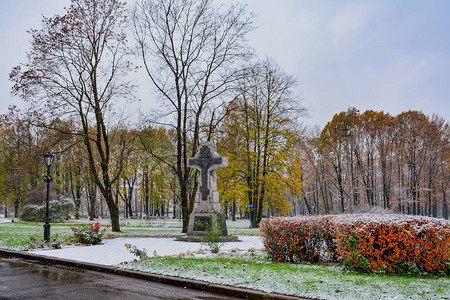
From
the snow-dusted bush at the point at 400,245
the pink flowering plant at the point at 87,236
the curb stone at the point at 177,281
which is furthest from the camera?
the pink flowering plant at the point at 87,236

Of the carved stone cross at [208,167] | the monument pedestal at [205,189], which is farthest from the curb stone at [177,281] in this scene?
the carved stone cross at [208,167]

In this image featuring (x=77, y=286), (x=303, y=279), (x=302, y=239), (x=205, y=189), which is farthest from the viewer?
(x=205, y=189)

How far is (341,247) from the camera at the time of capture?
7719mm

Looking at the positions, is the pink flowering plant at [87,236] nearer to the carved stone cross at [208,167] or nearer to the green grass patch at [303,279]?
the carved stone cross at [208,167]

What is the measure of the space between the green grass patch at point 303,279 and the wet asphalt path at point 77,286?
23.4 inches

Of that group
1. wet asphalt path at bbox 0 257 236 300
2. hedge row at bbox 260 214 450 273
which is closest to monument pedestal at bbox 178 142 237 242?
wet asphalt path at bbox 0 257 236 300

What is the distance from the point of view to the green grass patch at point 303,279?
555 cm

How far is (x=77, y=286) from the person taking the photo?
6945mm

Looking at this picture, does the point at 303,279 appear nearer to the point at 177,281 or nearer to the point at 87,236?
the point at 177,281

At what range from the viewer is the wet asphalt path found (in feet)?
20.1

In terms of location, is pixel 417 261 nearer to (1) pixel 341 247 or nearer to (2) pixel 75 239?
A: (1) pixel 341 247

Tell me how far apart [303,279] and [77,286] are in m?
4.37

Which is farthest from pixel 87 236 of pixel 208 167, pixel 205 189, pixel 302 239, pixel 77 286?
pixel 302 239

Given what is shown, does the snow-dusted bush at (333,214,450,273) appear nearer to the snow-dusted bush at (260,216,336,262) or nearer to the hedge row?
the hedge row
